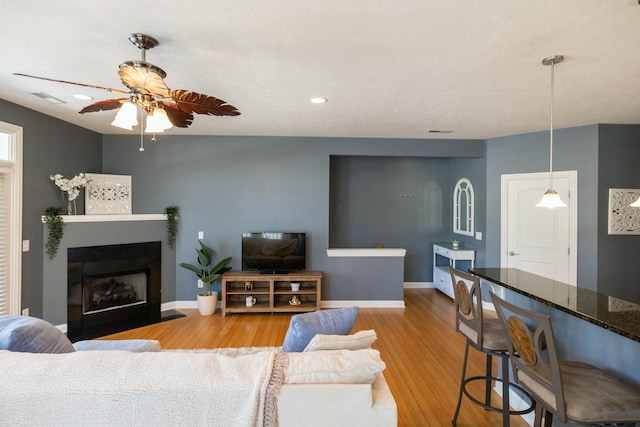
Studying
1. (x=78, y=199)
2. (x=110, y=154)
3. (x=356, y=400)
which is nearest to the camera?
(x=356, y=400)

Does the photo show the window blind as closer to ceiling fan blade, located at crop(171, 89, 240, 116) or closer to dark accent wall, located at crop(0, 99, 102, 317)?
dark accent wall, located at crop(0, 99, 102, 317)

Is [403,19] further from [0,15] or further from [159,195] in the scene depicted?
[159,195]

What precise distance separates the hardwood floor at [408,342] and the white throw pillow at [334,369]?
3.79 feet

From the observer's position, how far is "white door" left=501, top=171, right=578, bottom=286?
3918 mm

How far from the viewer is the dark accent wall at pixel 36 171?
3264mm

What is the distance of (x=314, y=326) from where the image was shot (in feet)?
5.86

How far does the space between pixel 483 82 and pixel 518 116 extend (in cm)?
128

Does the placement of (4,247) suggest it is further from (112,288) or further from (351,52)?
(351,52)

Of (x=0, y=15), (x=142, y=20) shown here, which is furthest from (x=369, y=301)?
(x=0, y=15)

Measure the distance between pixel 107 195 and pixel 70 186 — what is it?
57cm

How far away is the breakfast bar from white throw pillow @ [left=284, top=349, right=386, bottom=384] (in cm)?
100

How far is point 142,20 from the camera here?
172cm

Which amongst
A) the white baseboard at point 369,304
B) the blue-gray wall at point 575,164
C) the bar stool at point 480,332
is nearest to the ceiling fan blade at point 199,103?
the bar stool at point 480,332

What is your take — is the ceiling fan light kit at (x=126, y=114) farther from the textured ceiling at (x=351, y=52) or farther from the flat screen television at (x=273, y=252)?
the flat screen television at (x=273, y=252)
